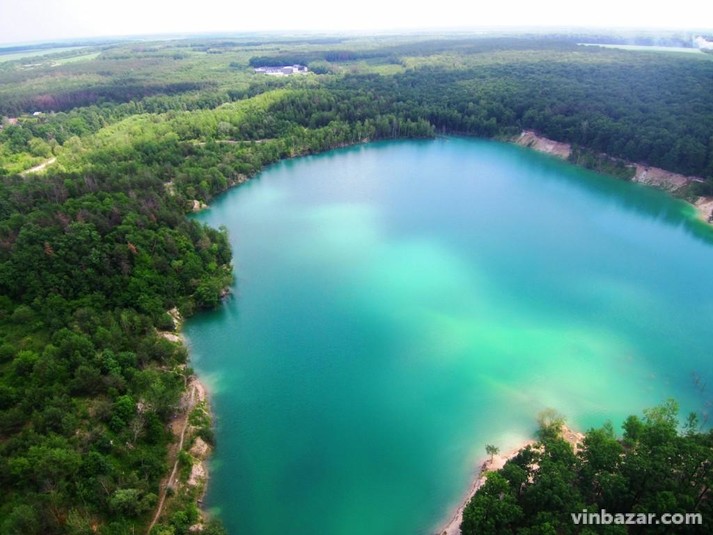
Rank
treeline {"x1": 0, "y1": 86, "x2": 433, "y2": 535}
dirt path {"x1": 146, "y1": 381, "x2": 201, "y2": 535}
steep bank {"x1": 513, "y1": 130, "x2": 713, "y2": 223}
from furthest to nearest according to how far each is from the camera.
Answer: steep bank {"x1": 513, "y1": 130, "x2": 713, "y2": 223} < dirt path {"x1": 146, "y1": 381, "x2": 201, "y2": 535} < treeline {"x1": 0, "y1": 86, "x2": 433, "y2": 535}

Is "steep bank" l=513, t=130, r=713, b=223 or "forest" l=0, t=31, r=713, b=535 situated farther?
"steep bank" l=513, t=130, r=713, b=223

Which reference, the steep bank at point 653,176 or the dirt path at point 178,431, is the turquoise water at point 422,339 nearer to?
the dirt path at point 178,431

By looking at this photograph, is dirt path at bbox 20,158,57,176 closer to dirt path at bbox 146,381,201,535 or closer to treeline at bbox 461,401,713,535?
dirt path at bbox 146,381,201,535

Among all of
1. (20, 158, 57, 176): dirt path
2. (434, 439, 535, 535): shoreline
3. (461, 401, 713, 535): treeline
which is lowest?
(434, 439, 535, 535): shoreline

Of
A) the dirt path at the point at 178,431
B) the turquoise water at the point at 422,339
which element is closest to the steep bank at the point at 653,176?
the turquoise water at the point at 422,339

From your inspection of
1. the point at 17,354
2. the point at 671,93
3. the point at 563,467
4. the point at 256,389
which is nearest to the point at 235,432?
the point at 256,389

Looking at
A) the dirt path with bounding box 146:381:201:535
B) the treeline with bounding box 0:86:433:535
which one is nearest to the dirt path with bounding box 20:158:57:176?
the treeline with bounding box 0:86:433:535

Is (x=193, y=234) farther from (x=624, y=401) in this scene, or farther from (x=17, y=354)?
(x=624, y=401)
